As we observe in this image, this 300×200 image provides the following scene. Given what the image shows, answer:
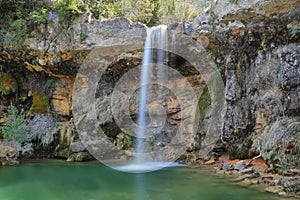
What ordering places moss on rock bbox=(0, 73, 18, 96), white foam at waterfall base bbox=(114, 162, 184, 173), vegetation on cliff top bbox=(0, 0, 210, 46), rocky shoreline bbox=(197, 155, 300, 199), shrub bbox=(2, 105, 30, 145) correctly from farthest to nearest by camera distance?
moss on rock bbox=(0, 73, 18, 96)
vegetation on cliff top bbox=(0, 0, 210, 46)
shrub bbox=(2, 105, 30, 145)
white foam at waterfall base bbox=(114, 162, 184, 173)
rocky shoreline bbox=(197, 155, 300, 199)

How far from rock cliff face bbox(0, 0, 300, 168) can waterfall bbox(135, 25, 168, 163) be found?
1.16ft

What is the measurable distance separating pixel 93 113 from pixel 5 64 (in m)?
4.91

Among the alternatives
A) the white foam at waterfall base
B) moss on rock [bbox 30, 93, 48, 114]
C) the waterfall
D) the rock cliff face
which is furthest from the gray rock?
moss on rock [bbox 30, 93, 48, 114]

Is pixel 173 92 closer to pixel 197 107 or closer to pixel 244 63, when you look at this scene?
pixel 197 107

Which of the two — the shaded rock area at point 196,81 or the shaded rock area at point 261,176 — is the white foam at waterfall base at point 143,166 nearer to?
the shaded rock area at point 196,81

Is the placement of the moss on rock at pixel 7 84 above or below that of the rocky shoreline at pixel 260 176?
above

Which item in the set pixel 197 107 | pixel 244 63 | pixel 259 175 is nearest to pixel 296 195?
pixel 259 175

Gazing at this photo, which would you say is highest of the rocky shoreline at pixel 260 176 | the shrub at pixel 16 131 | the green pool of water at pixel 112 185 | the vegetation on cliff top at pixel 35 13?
the vegetation on cliff top at pixel 35 13

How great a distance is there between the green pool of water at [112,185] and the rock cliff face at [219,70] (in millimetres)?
1889

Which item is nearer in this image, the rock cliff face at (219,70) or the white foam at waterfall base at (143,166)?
the rock cliff face at (219,70)

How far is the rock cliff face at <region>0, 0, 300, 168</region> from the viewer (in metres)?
8.78

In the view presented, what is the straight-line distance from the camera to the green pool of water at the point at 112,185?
→ 6660 millimetres

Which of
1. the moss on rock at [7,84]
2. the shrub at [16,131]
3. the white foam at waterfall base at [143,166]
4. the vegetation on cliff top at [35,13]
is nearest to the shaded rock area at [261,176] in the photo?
the white foam at waterfall base at [143,166]

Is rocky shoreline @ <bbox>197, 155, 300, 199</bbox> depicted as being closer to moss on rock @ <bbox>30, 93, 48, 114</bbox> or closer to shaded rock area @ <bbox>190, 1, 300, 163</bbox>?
shaded rock area @ <bbox>190, 1, 300, 163</bbox>
